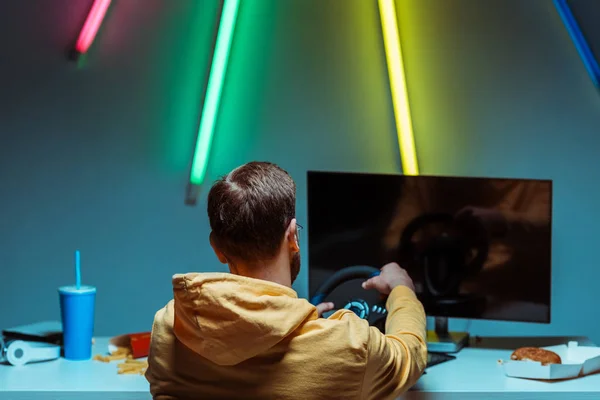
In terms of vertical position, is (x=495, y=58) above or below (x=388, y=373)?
above

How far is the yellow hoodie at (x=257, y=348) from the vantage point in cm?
126

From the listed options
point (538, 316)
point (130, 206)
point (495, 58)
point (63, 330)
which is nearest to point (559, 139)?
point (495, 58)

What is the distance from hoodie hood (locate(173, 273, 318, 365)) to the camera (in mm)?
1249

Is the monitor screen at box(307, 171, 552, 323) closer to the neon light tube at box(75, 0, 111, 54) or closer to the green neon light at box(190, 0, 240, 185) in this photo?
the green neon light at box(190, 0, 240, 185)

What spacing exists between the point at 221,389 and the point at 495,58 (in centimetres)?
159

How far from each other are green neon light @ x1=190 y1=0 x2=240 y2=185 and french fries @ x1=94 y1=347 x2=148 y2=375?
2.19 ft

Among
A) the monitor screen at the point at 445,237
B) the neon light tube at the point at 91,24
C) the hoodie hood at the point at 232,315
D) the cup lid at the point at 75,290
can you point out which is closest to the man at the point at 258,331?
the hoodie hood at the point at 232,315

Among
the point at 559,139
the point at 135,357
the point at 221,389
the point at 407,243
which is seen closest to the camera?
the point at 221,389

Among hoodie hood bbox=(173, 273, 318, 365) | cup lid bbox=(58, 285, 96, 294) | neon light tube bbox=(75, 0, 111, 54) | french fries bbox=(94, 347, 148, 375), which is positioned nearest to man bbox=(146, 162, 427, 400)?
hoodie hood bbox=(173, 273, 318, 365)

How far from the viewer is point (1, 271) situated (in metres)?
2.64

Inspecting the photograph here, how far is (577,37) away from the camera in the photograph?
2.46 metres

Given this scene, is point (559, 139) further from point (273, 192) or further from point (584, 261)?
point (273, 192)

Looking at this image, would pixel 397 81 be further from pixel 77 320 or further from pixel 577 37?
pixel 77 320

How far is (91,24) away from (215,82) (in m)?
0.44
